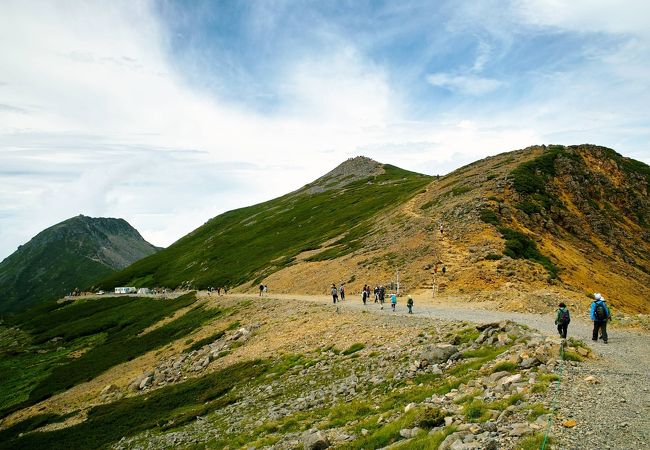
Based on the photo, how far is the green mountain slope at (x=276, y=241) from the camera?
101312mm

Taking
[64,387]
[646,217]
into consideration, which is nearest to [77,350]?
[64,387]

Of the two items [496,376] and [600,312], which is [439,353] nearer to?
[496,376]

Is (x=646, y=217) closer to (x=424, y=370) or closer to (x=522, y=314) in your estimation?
(x=522, y=314)

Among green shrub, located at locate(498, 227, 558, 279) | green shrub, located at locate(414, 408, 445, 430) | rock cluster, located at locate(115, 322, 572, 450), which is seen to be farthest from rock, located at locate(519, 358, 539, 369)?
green shrub, located at locate(498, 227, 558, 279)

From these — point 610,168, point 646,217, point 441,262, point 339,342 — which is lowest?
point 339,342

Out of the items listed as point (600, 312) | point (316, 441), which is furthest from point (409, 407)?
point (600, 312)

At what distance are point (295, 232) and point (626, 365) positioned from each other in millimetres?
119288

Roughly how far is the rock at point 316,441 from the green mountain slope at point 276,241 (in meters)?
61.2

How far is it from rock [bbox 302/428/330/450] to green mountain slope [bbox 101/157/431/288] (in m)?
61.2

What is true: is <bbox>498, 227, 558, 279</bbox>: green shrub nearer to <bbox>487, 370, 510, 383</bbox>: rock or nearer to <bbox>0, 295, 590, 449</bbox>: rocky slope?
<bbox>0, 295, 590, 449</bbox>: rocky slope

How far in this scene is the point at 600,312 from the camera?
77.6 feet

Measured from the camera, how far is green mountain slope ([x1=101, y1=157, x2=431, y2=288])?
332ft

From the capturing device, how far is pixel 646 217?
7381cm

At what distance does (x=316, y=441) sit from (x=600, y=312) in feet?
55.5
